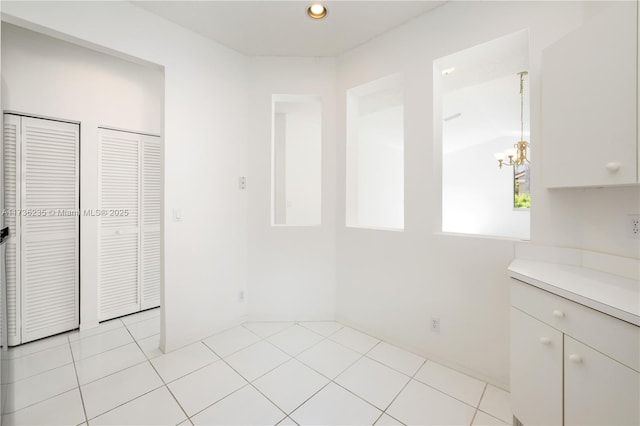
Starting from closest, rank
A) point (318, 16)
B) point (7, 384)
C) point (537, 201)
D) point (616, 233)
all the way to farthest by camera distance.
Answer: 1. point (616, 233)
2. point (537, 201)
3. point (7, 384)
4. point (318, 16)

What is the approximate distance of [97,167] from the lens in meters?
2.58

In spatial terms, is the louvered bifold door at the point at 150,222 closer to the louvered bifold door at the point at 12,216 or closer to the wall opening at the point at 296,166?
the louvered bifold door at the point at 12,216

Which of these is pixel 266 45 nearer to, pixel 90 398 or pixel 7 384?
pixel 90 398

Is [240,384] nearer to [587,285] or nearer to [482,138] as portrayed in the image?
[587,285]

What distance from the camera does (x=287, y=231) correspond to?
270 cm

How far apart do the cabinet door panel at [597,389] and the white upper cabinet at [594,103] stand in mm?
749

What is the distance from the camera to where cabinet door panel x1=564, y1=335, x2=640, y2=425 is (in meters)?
0.84

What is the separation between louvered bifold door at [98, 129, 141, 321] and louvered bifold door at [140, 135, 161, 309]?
0.06 metres

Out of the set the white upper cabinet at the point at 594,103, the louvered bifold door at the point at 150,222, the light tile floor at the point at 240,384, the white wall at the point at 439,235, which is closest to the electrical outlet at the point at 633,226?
the white wall at the point at 439,235

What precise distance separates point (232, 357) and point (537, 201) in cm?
248

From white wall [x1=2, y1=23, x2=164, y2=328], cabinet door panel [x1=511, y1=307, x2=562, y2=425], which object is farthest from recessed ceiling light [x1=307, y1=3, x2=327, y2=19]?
cabinet door panel [x1=511, y1=307, x2=562, y2=425]

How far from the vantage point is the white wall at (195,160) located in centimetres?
Result: 200

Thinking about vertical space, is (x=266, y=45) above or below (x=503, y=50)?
above

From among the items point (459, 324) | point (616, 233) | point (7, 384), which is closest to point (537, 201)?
point (616, 233)
